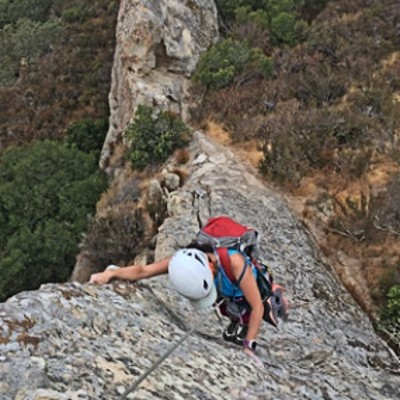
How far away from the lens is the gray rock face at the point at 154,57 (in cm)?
1445

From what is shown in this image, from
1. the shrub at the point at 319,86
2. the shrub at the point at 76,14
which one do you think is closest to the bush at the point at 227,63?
the shrub at the point at 319,86

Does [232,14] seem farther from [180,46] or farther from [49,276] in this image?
[49,276]

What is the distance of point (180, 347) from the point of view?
15.1ft

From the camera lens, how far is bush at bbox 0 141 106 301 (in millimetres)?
12992

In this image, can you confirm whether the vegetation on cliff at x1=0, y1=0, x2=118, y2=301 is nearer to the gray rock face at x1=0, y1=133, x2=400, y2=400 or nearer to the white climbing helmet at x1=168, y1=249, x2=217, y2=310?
the gray rock face at x1=0, y1=133, x2=400, y2=400

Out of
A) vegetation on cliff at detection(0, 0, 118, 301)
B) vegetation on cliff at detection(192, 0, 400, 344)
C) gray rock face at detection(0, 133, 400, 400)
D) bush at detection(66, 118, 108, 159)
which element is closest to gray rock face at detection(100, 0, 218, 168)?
vegetation on cliff at detection(192, 0, 400, 344)

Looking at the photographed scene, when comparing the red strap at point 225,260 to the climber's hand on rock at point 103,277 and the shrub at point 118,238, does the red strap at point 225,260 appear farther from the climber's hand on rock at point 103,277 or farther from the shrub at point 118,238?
the shrub at point 118,238

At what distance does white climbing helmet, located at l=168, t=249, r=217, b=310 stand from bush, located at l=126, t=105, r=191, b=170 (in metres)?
8.78

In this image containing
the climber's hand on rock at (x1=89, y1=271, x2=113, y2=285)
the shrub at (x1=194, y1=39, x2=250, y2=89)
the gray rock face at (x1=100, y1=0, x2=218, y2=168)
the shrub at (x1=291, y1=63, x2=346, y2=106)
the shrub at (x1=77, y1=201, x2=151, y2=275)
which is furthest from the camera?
the shrub at (x1=194, y1=39, x2=250, y2=89)

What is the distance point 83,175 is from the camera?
1569cm

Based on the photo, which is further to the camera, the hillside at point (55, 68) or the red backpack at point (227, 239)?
the hillside at point (55, 68)

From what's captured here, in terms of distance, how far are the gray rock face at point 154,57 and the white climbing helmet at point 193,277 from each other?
1094 cm

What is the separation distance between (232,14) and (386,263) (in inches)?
526

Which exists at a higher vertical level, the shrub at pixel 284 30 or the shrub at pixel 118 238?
the shrub at pixel 284 30
